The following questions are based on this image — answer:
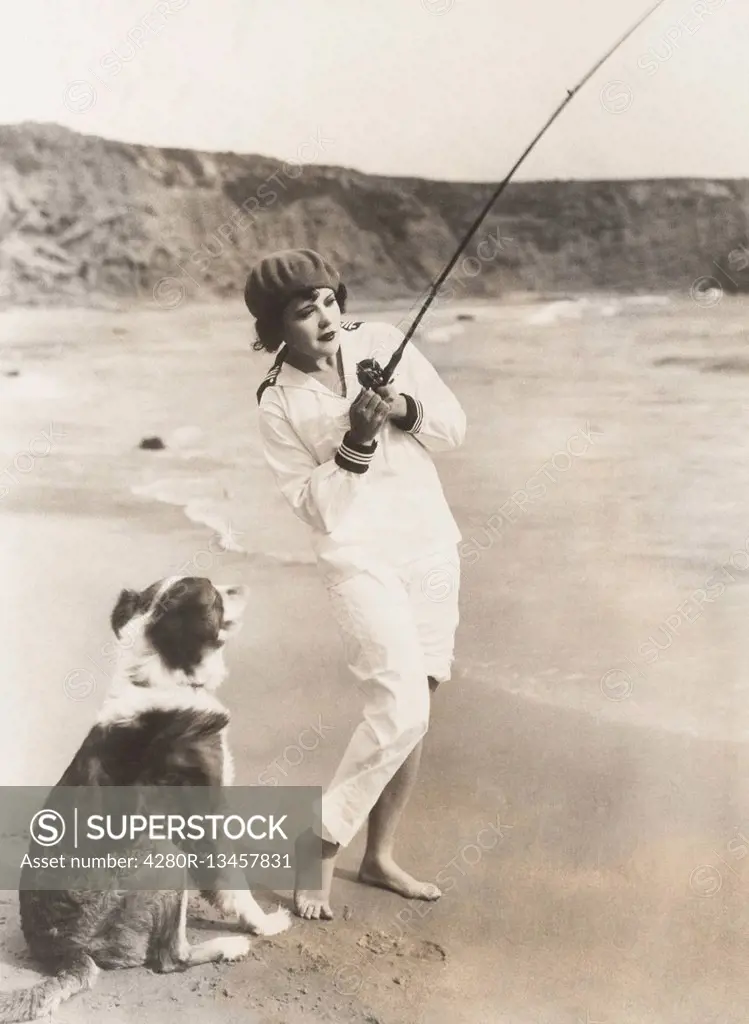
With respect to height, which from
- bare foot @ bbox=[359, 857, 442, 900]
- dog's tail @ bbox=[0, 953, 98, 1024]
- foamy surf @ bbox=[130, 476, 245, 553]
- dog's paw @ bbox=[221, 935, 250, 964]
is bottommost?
dog's tail @ bbox=[0, 953, 98, 1024]

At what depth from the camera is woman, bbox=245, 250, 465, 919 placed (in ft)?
7.99

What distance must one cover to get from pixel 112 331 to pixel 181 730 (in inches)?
40.1

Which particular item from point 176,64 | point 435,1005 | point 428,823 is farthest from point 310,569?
point 176,64

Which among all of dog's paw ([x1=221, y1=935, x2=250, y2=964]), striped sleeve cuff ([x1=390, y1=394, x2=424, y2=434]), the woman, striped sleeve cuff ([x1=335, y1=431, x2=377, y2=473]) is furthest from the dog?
striped sleeve cuff ([x1=390, y1=394, x2=424, y2=434])

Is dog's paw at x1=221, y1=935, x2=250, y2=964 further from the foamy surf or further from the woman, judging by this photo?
the foamy surf

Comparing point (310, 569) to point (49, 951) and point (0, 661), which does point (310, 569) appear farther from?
point (49, 951)

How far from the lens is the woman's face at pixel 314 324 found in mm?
2486

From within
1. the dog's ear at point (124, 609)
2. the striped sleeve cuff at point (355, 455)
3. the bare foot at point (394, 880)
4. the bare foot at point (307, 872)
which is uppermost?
the striped sleeve cuff at point (355, 455)

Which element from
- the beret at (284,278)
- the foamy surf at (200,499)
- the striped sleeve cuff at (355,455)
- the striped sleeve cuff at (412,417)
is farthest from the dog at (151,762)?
the beret at (284,278)

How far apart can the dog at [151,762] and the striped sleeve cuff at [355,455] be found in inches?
17.1

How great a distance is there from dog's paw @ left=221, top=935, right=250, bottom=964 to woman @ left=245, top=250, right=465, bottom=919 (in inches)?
6.0

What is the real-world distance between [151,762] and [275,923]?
19.2 inches

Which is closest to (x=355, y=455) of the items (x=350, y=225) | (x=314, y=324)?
(x=314, y=324)

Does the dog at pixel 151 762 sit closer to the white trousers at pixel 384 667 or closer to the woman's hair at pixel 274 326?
the white trousers at pixel 384 667
